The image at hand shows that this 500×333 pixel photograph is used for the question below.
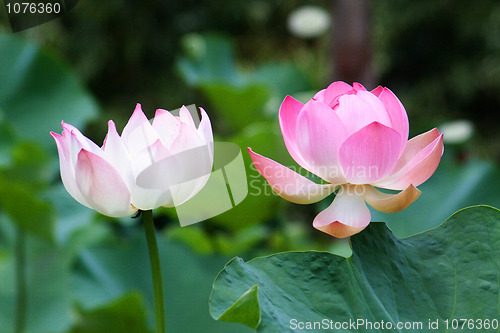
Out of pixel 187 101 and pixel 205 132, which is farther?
pixel 187 101

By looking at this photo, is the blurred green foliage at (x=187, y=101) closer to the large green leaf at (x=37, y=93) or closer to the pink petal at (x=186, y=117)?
the large green leaf at (x=37, y=93)

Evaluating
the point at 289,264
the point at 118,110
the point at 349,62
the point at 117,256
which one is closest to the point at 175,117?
the point at 289,264

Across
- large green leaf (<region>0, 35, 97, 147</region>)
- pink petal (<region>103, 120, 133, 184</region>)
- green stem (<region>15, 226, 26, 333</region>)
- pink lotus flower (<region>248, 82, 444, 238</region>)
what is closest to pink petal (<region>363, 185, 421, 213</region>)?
pink lotus flower (<region>248, 82, 444, 238</region>)

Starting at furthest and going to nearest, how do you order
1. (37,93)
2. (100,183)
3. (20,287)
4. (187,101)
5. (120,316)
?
(187,101), (37,93), (20,287), (120,316), (100,183)

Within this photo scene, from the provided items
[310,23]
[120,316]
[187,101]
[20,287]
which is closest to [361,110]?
[120,316]

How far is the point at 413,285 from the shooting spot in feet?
0.90

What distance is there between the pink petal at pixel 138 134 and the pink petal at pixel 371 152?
0.27 ft

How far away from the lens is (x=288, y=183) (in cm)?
24

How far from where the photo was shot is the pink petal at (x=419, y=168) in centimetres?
23

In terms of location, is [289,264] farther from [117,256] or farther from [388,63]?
[388,63]

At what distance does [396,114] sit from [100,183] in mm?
125

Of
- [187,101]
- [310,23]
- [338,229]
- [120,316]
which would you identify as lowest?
[120,316]

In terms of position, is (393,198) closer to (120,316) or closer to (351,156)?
(351,156)

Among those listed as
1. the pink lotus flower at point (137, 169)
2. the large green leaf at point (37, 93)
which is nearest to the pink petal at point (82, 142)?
the pink lotus flower at point (137, 169)
